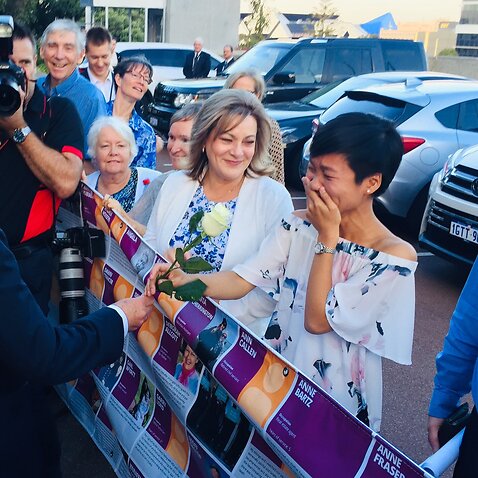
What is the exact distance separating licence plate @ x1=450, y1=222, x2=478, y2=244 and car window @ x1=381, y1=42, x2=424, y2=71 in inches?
264

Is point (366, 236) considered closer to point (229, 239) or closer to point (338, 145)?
point (338, 145)

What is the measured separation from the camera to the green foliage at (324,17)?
2998cm

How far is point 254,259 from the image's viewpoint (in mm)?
2283

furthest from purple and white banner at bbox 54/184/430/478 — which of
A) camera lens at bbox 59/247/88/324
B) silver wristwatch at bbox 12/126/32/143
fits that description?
silver wristwatch at bbox 12/126/32/143

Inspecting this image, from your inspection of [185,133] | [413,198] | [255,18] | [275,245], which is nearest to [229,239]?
[275,245]

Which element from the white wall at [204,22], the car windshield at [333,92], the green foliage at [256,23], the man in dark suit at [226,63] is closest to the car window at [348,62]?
the car windshield at [333,92]

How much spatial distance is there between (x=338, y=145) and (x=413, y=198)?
4788mm

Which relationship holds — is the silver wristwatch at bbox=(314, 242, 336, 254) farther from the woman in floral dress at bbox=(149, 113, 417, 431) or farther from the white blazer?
the white blazer

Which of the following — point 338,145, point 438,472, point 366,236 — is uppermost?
point 338,145

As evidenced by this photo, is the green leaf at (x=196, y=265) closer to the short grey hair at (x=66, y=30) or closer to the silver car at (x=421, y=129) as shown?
the short grey hair at (x=66, y=30)

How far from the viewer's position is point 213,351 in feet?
6.37

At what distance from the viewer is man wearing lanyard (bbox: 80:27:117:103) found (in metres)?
5.20

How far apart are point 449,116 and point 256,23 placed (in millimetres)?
22120

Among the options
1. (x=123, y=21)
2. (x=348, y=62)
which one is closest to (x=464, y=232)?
(x=348, y=62)
